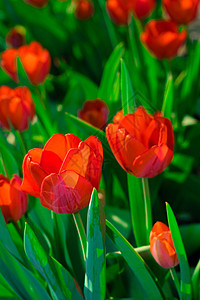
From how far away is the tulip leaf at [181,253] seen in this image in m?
0.59

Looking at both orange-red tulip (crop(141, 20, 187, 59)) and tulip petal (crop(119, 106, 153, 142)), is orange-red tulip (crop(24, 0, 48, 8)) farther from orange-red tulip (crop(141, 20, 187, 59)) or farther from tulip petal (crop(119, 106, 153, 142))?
tulip petal (crop(119, 106, 153, 142))

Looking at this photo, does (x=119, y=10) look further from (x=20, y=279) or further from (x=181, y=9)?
(x=20, y=279)

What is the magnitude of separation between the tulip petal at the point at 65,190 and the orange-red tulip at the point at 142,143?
70mm

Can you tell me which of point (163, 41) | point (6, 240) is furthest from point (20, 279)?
point (163, 41)

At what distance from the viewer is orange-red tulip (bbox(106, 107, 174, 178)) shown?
0.59 meters

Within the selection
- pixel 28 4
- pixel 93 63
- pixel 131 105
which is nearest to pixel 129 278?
pixel 131 105

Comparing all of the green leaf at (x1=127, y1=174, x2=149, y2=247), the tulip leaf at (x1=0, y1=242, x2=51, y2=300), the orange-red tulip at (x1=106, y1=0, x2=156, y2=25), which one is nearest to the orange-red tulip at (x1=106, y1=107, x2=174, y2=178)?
the green leaf at (x1=127, y1=174, x2=149, y2=247)

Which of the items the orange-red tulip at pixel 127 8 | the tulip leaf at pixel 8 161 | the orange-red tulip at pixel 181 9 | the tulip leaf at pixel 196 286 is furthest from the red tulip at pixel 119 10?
the tulip leaf at pixel 196 286

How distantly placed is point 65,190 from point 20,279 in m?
0.25

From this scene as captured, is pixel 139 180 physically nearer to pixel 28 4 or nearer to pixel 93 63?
pixel 93 63

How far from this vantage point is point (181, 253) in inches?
24.2

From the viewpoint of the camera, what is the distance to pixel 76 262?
0.79 meters

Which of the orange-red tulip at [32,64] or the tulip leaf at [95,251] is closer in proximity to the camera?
the tulip leaf at [95,251]

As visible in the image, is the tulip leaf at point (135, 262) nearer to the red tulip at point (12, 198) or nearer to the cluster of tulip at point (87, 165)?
the cluster of tulip at point (87, 165)
